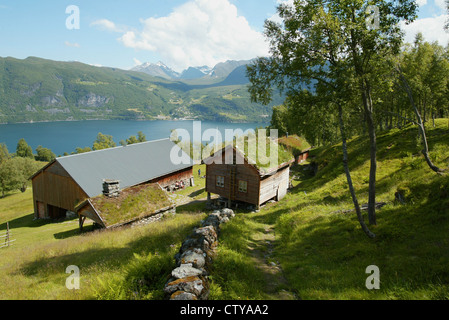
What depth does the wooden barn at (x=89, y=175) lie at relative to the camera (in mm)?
31797

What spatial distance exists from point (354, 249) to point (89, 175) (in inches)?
1314

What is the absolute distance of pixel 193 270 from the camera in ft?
26.7

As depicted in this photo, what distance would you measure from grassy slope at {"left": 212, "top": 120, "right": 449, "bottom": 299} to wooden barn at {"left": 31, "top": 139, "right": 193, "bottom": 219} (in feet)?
70.8

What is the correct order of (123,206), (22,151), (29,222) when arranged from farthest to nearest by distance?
(22,151), (29,222), (123,206)

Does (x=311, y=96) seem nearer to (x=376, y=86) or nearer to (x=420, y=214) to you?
(x=376, y=86)

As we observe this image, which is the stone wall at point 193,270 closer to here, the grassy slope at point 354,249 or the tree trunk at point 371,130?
the grassy slope at point 354,249

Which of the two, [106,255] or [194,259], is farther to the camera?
[106,255]

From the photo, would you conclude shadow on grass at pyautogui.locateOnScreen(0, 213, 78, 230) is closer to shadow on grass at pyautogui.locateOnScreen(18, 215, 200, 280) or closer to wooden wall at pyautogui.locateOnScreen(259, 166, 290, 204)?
shadow on grass at pyautogui.locateOnScreen(18, 215, 200, 280)

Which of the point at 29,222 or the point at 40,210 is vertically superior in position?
the point at 40,210

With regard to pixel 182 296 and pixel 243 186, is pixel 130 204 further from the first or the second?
pixel 182 296

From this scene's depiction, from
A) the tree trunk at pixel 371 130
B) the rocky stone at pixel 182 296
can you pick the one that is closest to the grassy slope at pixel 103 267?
the rocky stone at pixel 182 296

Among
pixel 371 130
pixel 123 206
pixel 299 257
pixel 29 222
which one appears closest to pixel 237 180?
pixel 123 206

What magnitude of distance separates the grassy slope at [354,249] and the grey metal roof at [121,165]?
24148mm
